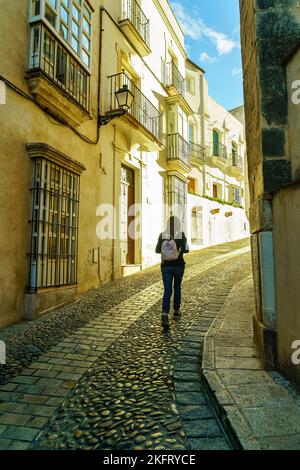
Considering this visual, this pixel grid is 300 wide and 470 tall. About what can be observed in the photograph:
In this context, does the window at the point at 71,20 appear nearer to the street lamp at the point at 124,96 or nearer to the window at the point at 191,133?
the street lamp at the point at 124,96

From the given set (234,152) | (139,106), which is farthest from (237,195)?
(139,106)

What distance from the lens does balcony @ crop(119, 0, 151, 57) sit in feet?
32.2

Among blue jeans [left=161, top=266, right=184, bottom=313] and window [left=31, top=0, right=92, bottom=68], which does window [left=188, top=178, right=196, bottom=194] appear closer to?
window [left=31, top=0, right=92, bottom=68]

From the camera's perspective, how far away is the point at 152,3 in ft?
41.4

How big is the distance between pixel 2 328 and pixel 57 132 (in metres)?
4.04

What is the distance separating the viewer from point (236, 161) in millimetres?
25250

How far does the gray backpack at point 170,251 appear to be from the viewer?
5.00 meters

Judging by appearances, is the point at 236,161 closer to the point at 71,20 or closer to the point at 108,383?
the point at 71,20

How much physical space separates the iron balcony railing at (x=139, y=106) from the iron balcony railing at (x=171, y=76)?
7.18 ft

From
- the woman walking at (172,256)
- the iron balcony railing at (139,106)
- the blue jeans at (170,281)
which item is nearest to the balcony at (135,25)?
the iron balcony railing at (139,106)

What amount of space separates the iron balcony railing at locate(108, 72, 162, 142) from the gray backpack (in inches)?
220

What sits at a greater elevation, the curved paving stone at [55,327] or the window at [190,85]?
the window at [190,85]

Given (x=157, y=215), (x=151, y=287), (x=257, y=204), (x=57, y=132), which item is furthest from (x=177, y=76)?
(x=257, y=204)
